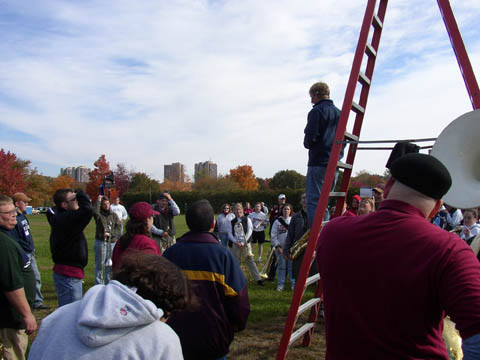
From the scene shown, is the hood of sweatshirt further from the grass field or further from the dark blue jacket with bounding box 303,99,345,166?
the grass field

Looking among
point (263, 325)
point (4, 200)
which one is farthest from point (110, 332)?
point (263, 325)

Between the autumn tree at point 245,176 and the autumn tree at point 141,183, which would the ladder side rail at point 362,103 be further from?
the autumn tree at point 245,176

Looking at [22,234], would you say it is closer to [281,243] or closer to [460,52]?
[281,243]

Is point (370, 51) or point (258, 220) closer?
point (370, 51)

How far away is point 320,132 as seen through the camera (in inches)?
157

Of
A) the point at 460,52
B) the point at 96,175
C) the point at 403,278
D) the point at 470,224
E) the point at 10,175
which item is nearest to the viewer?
the point at 403,278

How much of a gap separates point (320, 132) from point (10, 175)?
57784 mm

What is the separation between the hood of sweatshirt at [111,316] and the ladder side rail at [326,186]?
220 centimetres

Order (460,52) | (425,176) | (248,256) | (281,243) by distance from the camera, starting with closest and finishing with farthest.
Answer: (425,176) < (460,52) < (281,243) < (248,256)

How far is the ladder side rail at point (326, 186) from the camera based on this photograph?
3.39m

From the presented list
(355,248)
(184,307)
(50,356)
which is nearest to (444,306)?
(355,248)

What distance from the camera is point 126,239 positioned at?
3832mm

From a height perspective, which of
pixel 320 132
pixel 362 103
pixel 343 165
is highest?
pixel 362 103

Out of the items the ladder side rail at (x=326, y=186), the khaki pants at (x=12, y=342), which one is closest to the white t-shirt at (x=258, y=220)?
the ladder side rail at (x=326, y=186)
